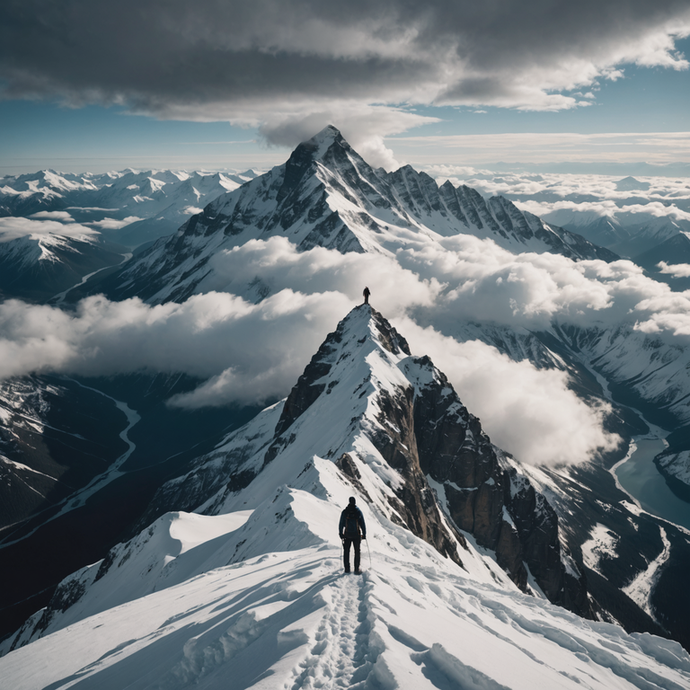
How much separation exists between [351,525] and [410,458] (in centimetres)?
6417

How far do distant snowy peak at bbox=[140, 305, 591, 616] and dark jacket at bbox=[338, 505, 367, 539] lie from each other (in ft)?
144

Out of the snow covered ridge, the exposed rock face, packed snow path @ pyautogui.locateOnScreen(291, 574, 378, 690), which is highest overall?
packed snow path @ pyautogui.locateOnScreen(291, 574, 378, 690)

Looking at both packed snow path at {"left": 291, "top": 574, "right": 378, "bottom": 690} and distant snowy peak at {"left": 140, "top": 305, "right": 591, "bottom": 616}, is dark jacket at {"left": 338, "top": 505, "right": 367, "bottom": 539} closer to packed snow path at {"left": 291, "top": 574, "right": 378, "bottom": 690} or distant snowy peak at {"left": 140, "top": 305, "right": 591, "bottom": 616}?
packed snow path at {"left": 291, "top": 574, "right": 378, "bottom": 690}

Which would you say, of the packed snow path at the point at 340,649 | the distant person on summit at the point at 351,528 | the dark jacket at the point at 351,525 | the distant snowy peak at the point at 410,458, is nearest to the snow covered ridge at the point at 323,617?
the packed snow path at the point at 340,649

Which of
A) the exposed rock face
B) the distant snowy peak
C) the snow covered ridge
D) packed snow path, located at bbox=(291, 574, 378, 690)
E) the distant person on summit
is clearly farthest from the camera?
the exposed rock face

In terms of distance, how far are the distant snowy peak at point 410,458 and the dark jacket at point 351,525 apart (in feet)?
144

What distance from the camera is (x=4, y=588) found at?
17950cm

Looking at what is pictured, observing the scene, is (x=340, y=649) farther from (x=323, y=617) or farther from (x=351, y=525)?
(x=351, y=525)

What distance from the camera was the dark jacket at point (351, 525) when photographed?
21.0 meters

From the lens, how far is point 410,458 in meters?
82.7

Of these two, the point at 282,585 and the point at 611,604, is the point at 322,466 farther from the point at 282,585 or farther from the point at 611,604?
the point at 611,604

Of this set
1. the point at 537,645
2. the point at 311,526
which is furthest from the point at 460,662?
the point at 311,526

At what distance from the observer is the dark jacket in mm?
21031

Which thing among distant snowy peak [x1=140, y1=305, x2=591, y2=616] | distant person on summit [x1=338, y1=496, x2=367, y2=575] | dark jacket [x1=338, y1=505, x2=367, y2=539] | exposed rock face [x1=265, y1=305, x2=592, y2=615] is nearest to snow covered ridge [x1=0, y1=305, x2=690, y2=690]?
distant snowy peak [x1=140, y1=305, x2=591, y2=616]
